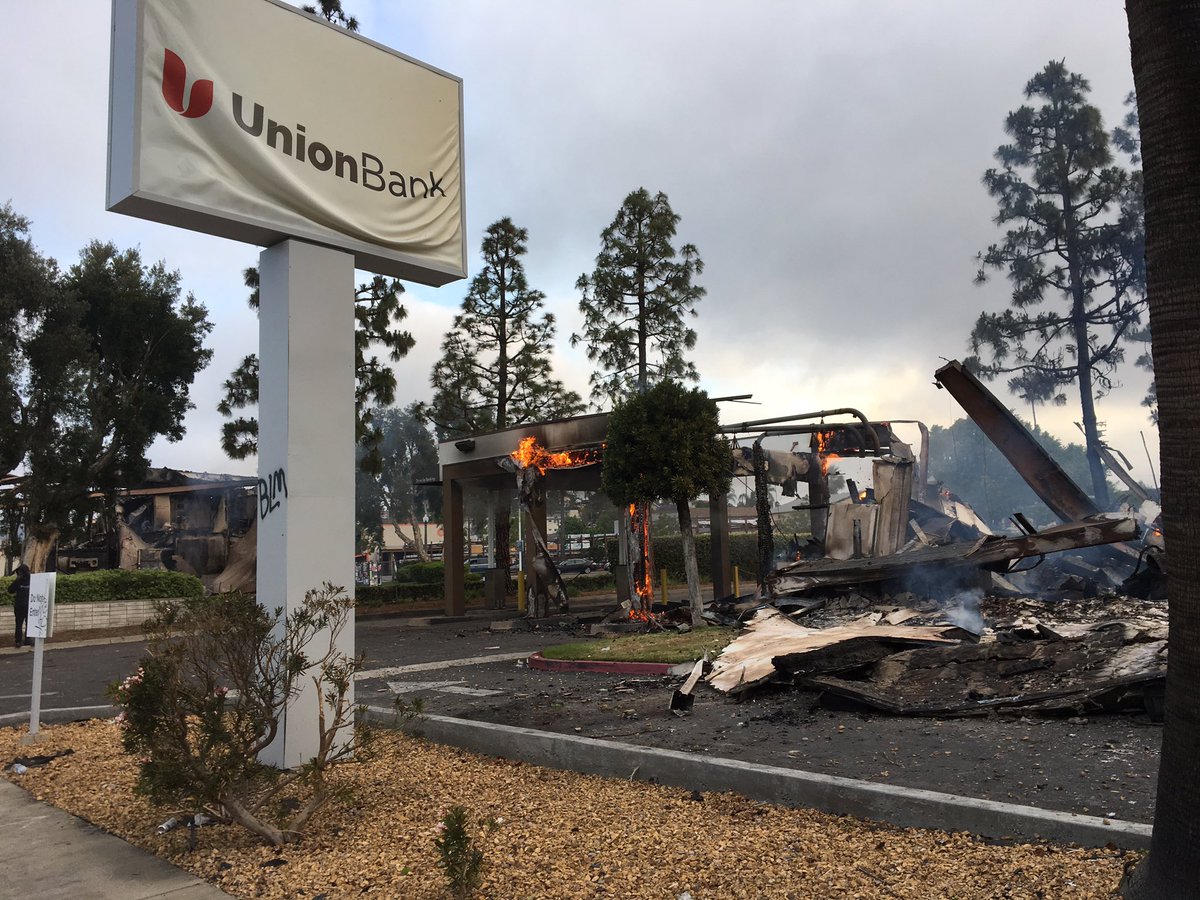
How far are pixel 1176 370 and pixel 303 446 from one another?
17.3ft

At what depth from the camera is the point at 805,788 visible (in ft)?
15.5

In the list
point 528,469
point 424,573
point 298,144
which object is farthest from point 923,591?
point 424,573

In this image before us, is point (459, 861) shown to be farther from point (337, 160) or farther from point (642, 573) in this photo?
point (642, 573)

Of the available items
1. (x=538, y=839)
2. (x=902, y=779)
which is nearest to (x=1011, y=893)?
(x=902, y=779)

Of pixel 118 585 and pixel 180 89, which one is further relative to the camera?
pixel 118 585

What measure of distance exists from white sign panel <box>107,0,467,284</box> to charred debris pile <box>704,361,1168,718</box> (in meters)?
5.55

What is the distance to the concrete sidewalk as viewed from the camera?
3.99 meters

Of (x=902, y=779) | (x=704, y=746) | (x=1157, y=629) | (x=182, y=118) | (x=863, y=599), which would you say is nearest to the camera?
(x=902, y=779)

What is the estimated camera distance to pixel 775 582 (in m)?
14.7

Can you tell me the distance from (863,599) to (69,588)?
61.5 ft

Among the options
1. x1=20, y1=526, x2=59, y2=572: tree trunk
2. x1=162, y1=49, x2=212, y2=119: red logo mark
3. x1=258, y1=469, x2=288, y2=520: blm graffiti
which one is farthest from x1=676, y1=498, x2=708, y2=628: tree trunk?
x1=20, y1=526, x2=59, y2=572: tree trunk

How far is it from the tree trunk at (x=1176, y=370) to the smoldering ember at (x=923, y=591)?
419 centimetres

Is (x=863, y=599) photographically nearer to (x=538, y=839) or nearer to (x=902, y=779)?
(x=902, y=779)

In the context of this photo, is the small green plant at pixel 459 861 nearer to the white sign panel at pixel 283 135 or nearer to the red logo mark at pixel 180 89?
the white sign panel at pixel 283 135
